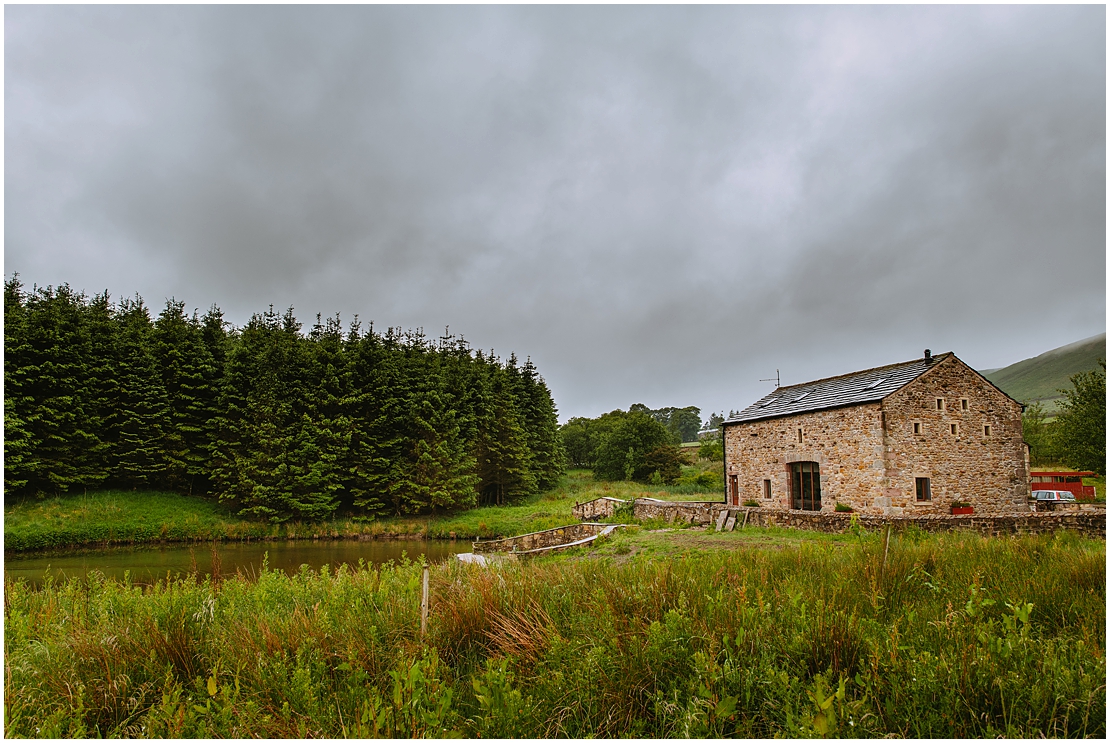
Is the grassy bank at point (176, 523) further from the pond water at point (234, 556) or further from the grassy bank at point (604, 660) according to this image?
the grassy bank at point (604, 660)

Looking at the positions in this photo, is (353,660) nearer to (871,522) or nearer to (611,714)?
(611,714)

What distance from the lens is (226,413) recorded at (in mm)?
30266

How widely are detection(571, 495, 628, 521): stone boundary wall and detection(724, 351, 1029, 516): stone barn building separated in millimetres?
7533

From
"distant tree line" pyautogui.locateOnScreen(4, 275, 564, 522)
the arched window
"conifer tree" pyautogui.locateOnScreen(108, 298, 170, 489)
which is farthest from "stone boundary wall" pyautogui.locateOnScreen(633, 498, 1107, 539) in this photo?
"conifer tree" pyautogui.locateOnScreen(108, 298, 170, 489)

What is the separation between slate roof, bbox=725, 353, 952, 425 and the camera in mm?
18938

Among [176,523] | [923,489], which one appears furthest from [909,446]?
[176,523]

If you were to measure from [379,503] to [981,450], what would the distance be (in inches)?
1104

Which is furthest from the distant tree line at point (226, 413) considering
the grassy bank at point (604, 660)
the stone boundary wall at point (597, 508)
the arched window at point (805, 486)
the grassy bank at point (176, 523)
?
the grassy bank at point (604, 660)

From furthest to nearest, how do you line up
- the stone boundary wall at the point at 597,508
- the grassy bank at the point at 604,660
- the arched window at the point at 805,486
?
the stone boundary wall at the point at 597,508 < the arched window at the point at 805,486 < the grassy bank at the point at 604,660

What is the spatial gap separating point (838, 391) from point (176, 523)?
30940 mm

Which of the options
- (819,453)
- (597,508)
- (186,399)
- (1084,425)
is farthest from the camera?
(186,399)

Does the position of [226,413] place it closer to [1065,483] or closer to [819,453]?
[819,453]

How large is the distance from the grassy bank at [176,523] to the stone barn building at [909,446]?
11.2m

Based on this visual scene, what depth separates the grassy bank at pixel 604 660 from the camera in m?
2.99
